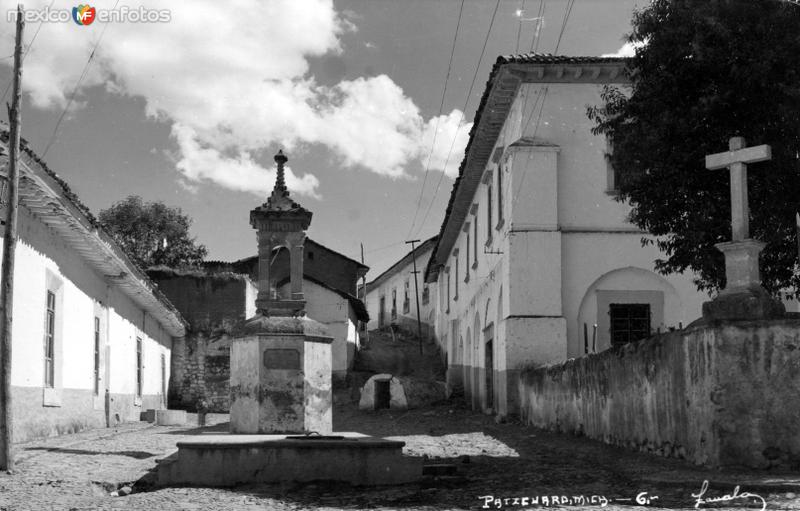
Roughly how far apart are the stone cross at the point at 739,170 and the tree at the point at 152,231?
30942 mm

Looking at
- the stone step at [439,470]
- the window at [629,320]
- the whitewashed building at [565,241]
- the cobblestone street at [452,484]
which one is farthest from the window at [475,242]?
the stone step at [439,470]

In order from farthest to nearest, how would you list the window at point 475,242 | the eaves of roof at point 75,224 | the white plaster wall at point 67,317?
1. the window at point 475,242
2. the white plaster wall at point 67,317
3. the eaves of roof at point 75,224

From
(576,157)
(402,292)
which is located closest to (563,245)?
(576,157)

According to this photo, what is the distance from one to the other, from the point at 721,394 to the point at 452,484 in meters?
2.66

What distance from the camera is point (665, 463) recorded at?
926 cm

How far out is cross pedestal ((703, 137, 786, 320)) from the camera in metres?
8.65

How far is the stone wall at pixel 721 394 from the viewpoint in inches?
329

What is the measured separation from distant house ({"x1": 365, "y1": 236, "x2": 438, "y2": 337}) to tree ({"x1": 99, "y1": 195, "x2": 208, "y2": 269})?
653 inches

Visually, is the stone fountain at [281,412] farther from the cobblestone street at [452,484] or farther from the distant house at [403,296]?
the distant house at [403,296]

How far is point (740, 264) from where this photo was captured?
9070 millimetres

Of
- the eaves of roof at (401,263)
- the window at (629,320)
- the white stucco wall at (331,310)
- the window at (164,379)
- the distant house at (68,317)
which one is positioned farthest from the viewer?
the eaves of roof at (401,263)

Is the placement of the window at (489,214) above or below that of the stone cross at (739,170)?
above

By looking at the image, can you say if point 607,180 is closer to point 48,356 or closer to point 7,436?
point 48,356

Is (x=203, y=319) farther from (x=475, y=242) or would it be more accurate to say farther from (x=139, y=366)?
(x=475, y=242)
